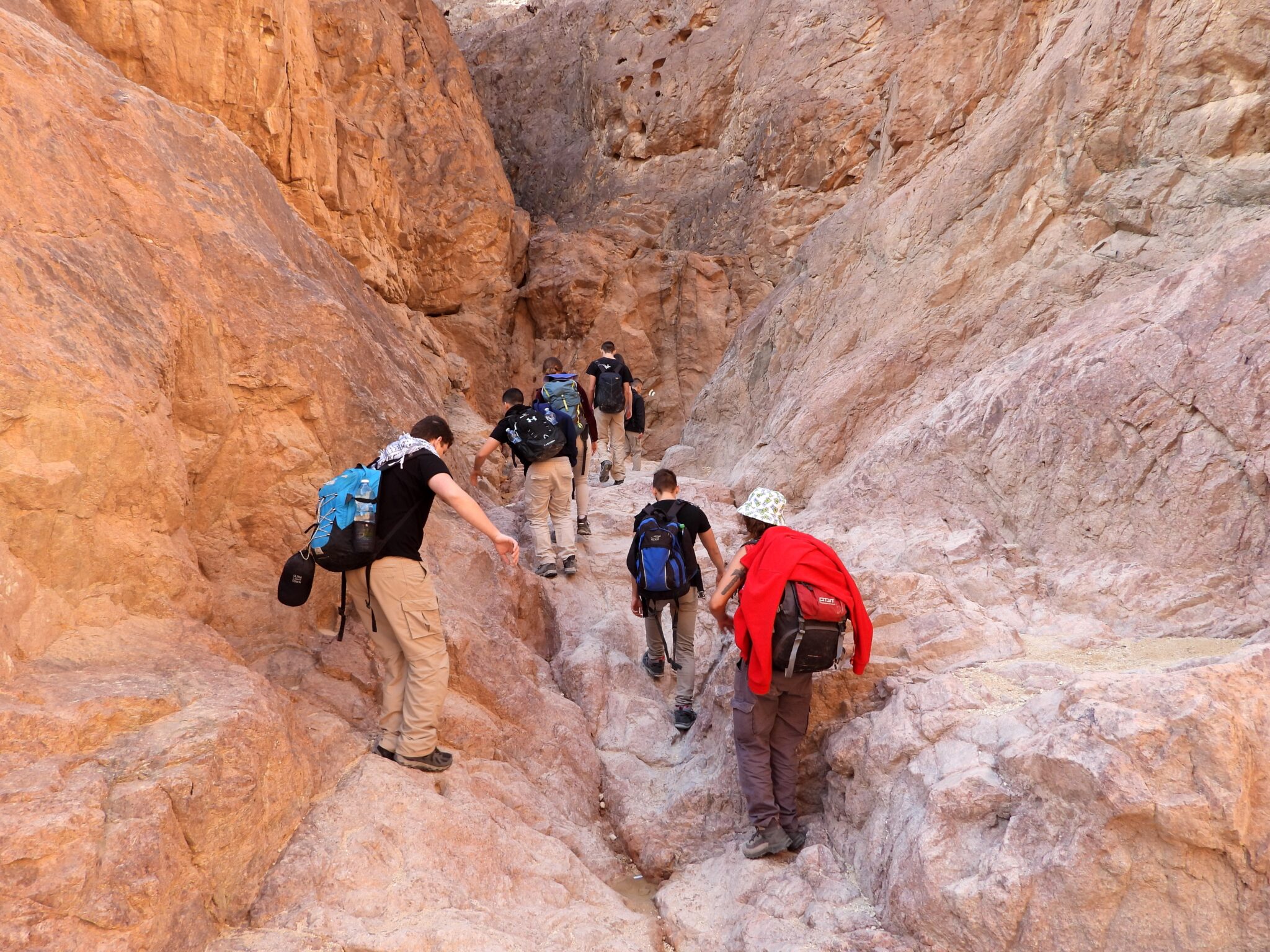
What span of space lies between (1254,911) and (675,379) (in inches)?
643

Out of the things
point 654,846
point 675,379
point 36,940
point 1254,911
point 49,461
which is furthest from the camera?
point 675,379

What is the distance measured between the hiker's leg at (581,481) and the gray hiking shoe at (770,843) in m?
4.57

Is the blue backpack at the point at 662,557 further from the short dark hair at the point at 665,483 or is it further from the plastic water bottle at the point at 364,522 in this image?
the plastic water bottle at the point at 364,522

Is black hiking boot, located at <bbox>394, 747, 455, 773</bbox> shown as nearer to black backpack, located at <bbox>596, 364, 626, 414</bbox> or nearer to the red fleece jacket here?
the red fleece jacket

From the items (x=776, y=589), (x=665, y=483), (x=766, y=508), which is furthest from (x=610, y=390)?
(x=776, y=589)

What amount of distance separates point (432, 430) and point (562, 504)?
3153 mm

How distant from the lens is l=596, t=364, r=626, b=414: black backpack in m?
11.4

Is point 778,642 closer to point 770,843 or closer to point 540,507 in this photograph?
point 770,843

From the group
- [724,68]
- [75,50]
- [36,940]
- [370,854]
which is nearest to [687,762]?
[370,854]

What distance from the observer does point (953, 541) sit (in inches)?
260

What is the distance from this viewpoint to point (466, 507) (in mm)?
4539

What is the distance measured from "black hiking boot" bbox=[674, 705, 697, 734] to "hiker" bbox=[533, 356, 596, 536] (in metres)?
3.02

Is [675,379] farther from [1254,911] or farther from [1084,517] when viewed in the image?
[1254,911]

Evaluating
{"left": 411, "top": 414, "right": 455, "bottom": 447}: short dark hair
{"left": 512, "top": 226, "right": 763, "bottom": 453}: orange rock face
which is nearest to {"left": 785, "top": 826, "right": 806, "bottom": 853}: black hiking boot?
{"left": 411, "top": 414, "right": 455, "bottom": 447}: short dark hair
